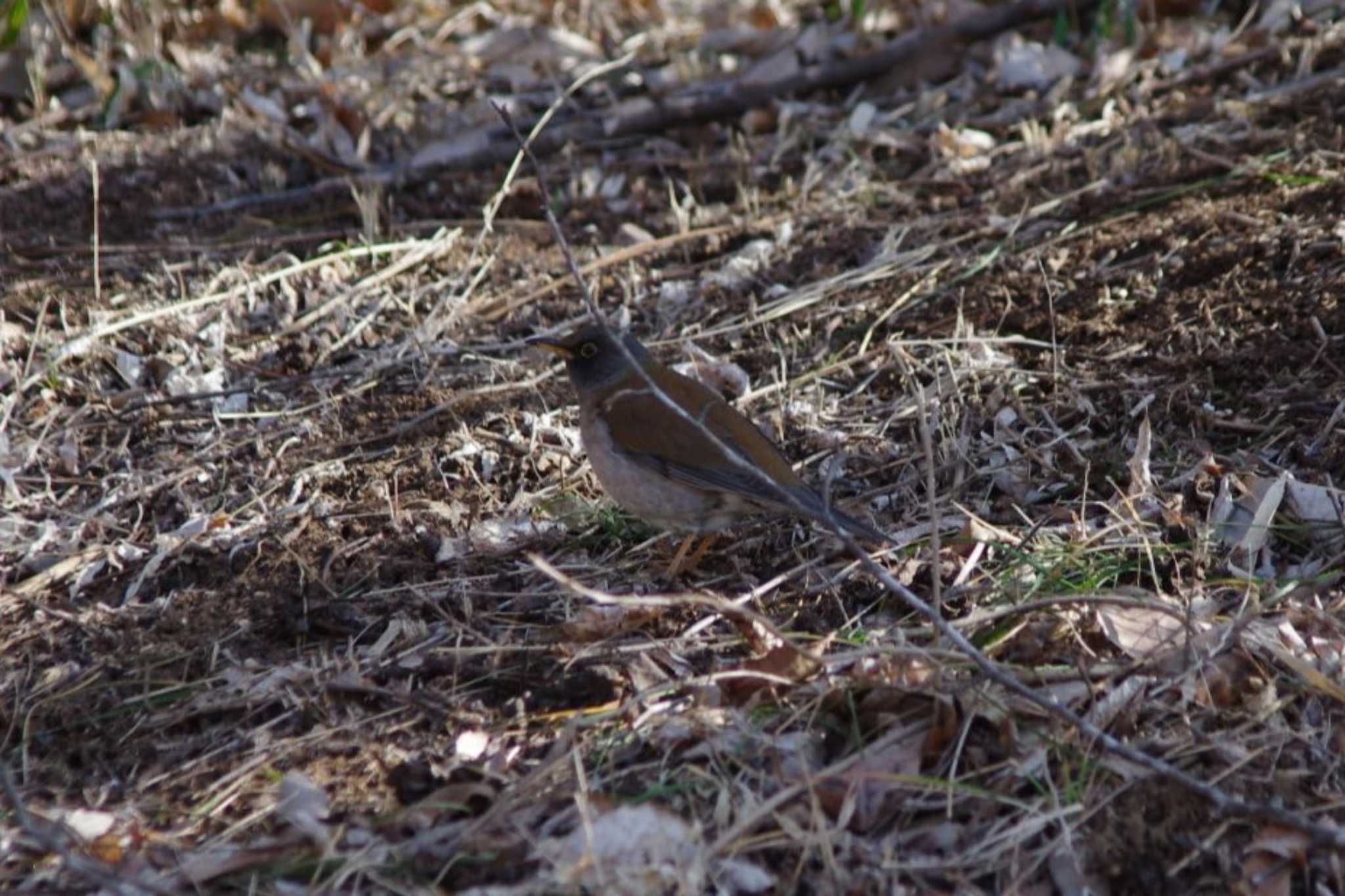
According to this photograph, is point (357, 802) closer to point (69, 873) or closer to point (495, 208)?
point (69, 873)

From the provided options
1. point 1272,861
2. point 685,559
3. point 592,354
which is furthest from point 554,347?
point 1272,861

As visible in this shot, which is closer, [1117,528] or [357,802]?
[357,802]

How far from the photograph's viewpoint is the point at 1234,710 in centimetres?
406

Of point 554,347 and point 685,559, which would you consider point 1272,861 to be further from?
point 554,347

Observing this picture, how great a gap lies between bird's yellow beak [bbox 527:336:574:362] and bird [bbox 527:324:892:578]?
359 mm

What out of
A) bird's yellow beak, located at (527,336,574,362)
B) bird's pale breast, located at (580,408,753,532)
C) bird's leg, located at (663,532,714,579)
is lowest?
bird's leg, located at (663,532,714,579)

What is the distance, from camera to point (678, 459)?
5410 mm

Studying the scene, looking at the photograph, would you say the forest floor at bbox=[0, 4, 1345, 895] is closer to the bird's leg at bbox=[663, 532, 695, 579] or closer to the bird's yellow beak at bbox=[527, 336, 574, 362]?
the bird's leg at bbox=[663, 532, 695, 579]

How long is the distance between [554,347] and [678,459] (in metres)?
0.85

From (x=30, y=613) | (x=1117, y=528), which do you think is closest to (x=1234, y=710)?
(x=1117, y=528)

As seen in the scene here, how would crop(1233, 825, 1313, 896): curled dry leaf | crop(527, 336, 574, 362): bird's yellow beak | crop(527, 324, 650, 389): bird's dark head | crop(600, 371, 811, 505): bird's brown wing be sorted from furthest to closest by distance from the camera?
crop(527, 336, 574, 362): bird's yellow beak < crop(527, 324, 650, 389): bird's dark head < crop(600, 371, 811, 505): bird's brown wing < crop(1233, 825, 1313, 896): curled dry leaf

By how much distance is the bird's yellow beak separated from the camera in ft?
19.5

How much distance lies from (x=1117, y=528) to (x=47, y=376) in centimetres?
427

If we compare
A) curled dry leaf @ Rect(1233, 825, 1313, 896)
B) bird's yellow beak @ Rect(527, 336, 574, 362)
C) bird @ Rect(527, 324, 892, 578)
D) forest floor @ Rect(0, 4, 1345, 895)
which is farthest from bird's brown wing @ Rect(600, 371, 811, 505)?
curled dry leaf @ Rect(1233, 825, 1313, 896)
